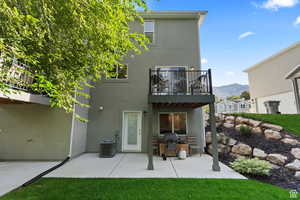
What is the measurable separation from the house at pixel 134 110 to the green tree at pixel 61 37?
2.52m

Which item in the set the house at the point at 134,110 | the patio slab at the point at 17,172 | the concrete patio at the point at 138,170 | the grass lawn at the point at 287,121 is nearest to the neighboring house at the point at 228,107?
the grass lawn at the point at 287,121

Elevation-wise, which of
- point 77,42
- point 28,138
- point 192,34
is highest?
point 192,34

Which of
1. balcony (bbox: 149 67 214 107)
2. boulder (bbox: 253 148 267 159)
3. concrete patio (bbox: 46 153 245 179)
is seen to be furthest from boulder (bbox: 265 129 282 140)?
balcony (bbox: 149 67 214 107)

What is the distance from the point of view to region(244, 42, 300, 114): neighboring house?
10.1 m

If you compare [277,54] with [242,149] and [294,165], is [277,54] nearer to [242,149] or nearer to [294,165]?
[242,149]

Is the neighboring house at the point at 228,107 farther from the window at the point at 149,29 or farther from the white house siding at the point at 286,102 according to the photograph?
the window at the point at 149,29

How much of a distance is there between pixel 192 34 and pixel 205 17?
1270 millimetres

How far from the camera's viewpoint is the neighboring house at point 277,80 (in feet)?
33.1

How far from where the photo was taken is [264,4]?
762 centimetres

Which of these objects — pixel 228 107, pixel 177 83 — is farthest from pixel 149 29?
pixel 228 107

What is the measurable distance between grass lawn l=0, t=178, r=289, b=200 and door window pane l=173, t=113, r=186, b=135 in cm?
333

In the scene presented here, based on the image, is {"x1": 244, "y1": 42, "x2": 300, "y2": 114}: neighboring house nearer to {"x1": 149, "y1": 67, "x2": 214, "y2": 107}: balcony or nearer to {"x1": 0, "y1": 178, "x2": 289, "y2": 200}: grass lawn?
{"x1": 149, "y1": 67, "x2": 214, "y2": 107}: balcony

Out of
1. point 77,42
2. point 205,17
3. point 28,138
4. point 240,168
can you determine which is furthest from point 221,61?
point 28,138

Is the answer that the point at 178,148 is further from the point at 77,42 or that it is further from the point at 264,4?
the point at 264,4
